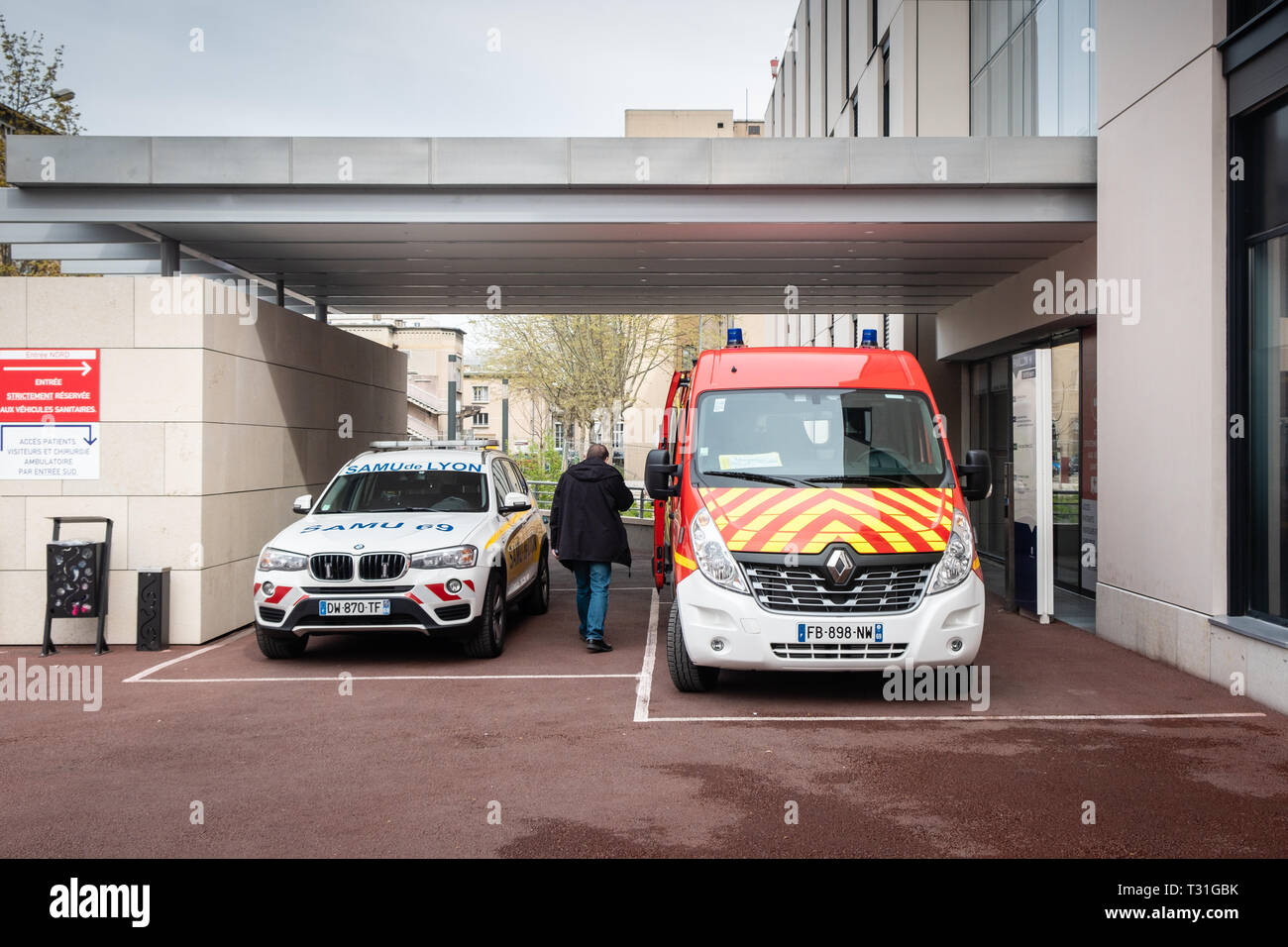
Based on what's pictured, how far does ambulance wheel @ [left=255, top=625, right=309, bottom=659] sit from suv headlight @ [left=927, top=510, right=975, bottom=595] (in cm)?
519

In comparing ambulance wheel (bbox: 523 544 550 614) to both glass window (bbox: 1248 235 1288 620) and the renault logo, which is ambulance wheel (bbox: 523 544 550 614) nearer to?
the renault logo

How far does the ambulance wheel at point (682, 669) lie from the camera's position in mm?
7457

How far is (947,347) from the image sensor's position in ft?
53.9

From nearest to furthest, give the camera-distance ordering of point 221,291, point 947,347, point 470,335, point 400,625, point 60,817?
point 60,817, point 400,625, point 221,291, point 947,347, point 470,335

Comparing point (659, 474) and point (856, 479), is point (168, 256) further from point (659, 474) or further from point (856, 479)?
point (856, 479)

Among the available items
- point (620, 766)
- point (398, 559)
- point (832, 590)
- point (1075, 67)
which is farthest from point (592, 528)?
point (1075, 67)

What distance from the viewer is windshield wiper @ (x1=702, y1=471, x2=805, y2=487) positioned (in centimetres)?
750

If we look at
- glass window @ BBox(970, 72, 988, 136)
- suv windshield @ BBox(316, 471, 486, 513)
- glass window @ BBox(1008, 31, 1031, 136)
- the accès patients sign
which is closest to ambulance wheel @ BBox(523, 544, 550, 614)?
suv windshield @ BBox(316, 471, 486, 513)

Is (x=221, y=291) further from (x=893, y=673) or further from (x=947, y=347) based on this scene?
(x=947, y=347)

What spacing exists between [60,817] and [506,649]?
4720 millimetres

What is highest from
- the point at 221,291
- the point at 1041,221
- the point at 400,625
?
the point at 1041,221

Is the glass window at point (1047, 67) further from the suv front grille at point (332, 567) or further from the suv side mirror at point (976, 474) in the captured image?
the suv front grille at point (332, 567)
